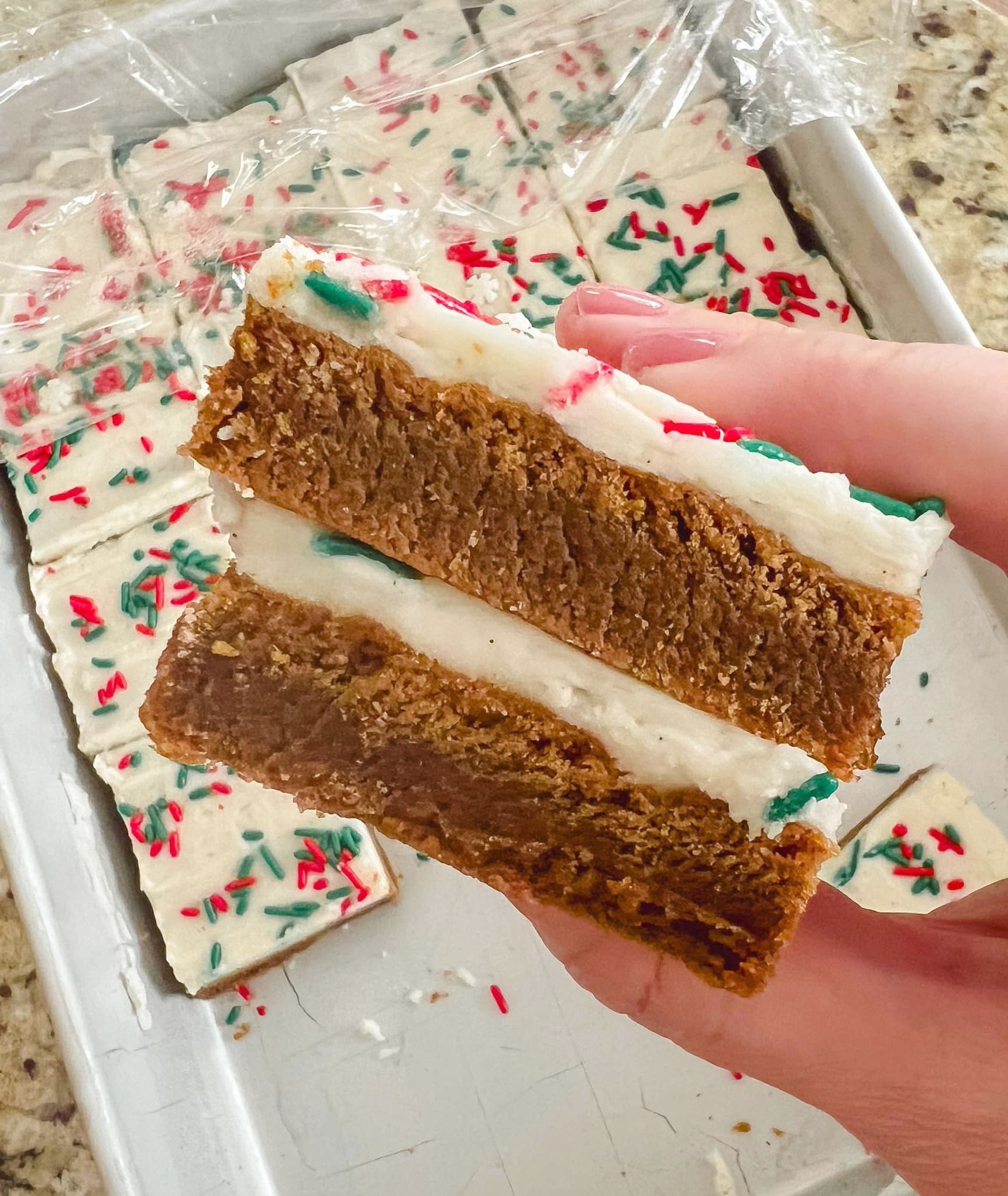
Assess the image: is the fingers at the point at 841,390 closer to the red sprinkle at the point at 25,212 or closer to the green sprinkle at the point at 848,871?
the green sprinkle at the point at 848,871

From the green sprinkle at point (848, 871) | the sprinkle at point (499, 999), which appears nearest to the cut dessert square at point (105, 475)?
the sprinkle at point (499, 999)

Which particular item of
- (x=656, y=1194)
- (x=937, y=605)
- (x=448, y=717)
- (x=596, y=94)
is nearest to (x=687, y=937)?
(x=448, y=717)

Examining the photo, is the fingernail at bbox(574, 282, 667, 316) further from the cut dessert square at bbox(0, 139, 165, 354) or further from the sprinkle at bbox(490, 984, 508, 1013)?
the sprinkle at bbox(490, 984, 508, 1013)

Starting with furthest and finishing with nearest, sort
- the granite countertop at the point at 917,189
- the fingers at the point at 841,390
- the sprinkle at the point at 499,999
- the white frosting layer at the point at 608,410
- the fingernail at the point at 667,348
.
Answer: the sprinkle at the point at 499,999, the granite countertop at the point at 917,189, the fingernail at the point at 667,348, the fingers at the point at 841,390, the white frosting layer at the point at 608,410

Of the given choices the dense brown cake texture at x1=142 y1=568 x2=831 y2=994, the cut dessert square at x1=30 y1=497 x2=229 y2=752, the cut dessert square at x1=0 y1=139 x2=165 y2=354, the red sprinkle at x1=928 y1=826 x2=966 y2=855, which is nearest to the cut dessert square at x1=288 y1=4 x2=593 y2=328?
the cut dessert square at x1=0 y1=139 x2=165 y2=354

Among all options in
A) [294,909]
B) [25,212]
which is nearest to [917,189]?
[25,212]

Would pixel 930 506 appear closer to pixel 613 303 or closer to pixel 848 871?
pixel 613 303
